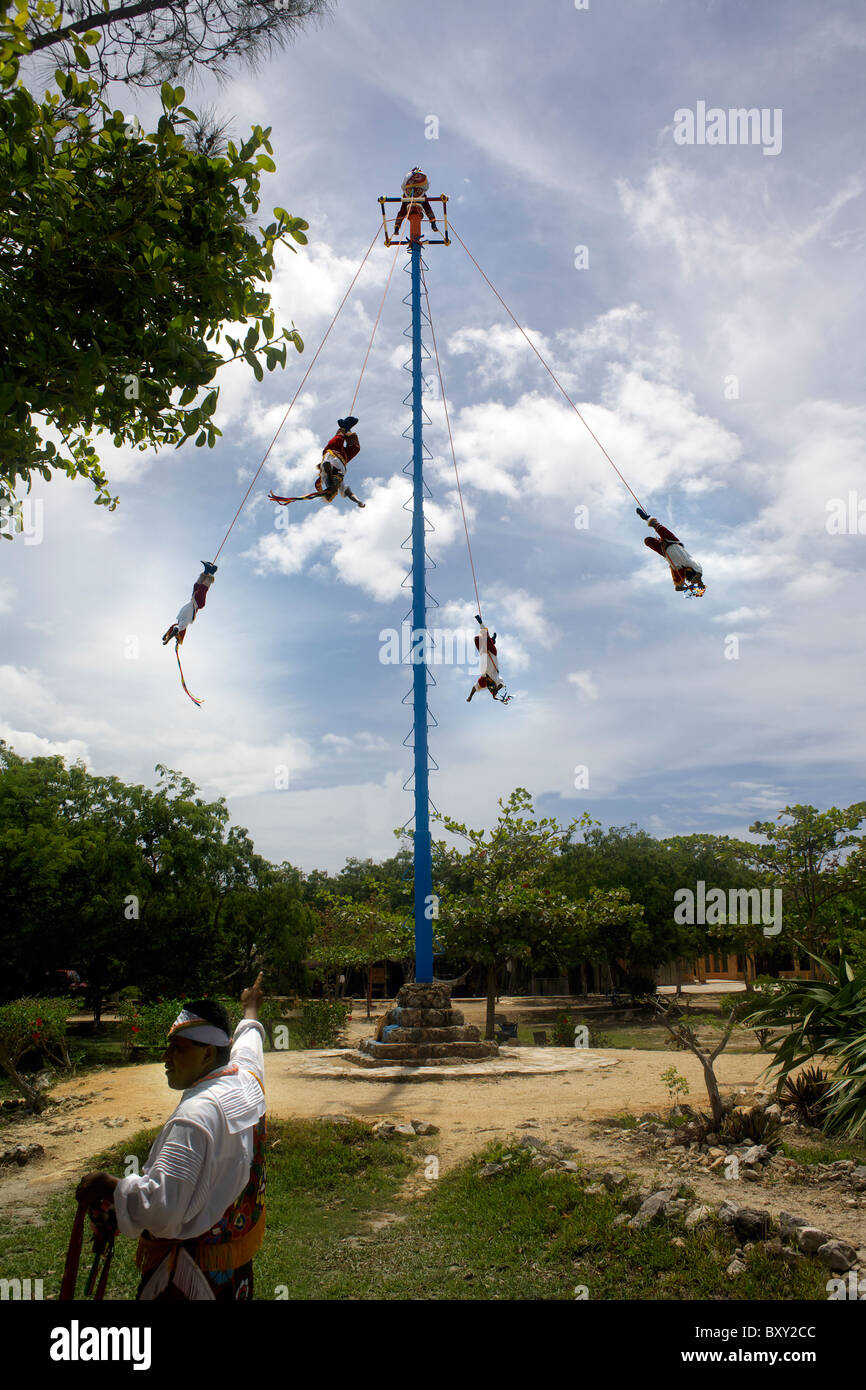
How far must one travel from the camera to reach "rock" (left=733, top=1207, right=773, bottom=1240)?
4.85m

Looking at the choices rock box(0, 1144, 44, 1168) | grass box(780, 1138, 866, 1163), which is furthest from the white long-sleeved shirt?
rock box(0, 1144, 44, 1168)

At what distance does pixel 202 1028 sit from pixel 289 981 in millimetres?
24894

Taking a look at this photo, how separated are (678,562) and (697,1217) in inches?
275

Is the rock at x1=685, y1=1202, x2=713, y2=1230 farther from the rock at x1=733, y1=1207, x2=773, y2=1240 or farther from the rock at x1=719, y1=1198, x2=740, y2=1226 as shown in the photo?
the rock at x1=733, y1=1207, x2=773, y2=1240

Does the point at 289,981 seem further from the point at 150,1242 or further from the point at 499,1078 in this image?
the point at 150,1242

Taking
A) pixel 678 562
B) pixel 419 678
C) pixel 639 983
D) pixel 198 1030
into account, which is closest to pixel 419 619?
pixel 419 678

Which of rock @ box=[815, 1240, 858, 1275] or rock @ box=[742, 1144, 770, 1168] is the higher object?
rock @ box=[815, 1240, 858, 1275]

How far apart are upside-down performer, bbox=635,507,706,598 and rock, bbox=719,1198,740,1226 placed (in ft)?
21.9

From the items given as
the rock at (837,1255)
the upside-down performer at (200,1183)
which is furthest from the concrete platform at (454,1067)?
the upside-down performer at (200,1183)

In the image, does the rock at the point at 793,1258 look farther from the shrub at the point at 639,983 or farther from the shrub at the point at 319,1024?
the shrub at the point at 639,983

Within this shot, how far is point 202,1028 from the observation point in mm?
2814
